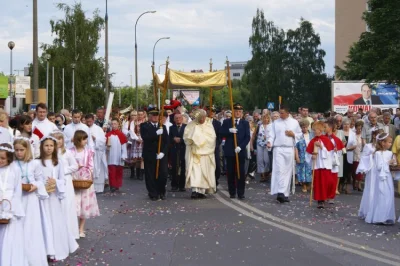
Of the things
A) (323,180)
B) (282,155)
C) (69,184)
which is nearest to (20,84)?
(282,155)

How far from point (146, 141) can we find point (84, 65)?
6319 centimetres

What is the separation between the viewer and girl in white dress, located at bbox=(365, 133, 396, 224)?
1276 cm

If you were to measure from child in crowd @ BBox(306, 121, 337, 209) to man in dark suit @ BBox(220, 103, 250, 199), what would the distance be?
5.88 ft

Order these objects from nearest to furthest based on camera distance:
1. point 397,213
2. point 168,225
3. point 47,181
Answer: point 47,181 < point 168,225 < point 397,213

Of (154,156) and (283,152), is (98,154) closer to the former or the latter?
(154,156)

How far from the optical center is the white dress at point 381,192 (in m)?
12.8

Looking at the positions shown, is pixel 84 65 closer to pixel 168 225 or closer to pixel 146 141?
pixel 146 141

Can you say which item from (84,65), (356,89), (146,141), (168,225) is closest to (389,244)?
(168,225)

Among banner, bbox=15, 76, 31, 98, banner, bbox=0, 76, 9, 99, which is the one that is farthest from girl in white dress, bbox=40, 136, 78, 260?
banner, bbox=0, 76, 9, 99

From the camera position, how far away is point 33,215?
860 cm

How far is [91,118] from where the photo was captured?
57.3ft

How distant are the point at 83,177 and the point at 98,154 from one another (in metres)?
6.98

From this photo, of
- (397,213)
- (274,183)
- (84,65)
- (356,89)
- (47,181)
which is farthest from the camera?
(84,65)

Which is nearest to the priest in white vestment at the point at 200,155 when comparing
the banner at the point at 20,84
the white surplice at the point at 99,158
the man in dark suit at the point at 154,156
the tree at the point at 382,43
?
the man in dark suit at the point at 154,156
